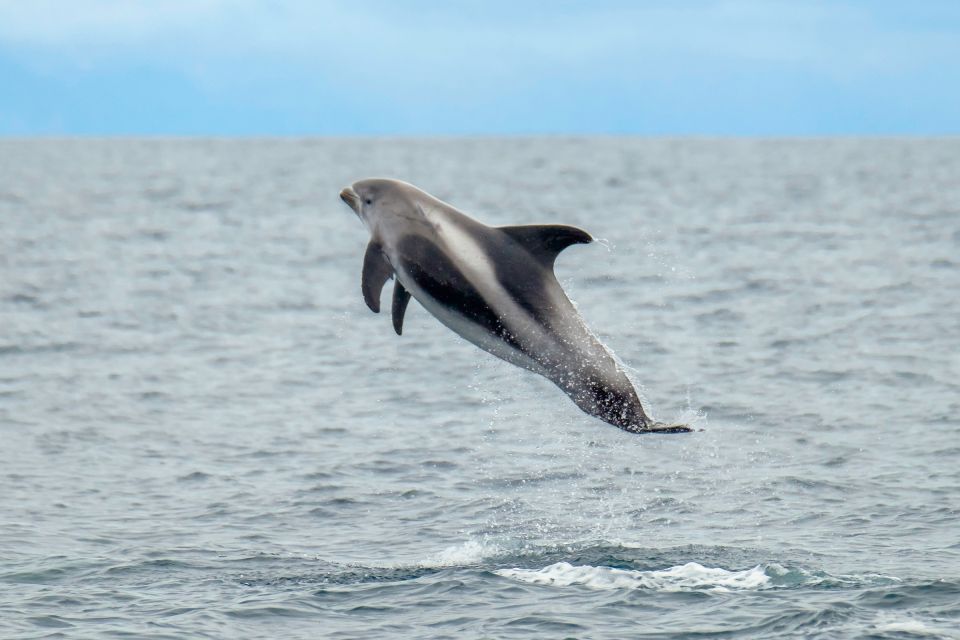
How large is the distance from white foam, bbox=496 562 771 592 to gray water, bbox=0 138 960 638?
0.13ft

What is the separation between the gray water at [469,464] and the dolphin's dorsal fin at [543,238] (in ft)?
10.3

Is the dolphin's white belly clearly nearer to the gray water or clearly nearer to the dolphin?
the dolphin

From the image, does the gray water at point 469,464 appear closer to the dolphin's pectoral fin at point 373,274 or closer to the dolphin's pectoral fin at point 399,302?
the dolphin's pectoral fin at point 399,302

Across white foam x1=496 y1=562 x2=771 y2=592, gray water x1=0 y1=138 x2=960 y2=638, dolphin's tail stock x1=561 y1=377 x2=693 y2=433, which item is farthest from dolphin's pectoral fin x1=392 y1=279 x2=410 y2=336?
white foam x1=496 y1=562 x2=771 y2=592

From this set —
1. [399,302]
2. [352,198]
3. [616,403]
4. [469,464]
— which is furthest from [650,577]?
[469,464]

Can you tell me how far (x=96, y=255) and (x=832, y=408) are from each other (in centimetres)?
3578

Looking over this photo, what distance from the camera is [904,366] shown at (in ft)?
89.1

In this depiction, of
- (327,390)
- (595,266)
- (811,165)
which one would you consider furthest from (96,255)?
(811,165)

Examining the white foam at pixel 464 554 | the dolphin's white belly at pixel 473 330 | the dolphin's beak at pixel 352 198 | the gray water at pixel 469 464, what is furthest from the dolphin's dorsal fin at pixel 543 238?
the white foam at pixel 464 554

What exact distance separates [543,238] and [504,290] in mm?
531

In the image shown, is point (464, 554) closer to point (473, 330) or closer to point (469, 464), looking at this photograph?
point (473, 330)

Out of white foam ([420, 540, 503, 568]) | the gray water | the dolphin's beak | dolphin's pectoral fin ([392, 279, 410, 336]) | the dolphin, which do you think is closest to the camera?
the dolphin

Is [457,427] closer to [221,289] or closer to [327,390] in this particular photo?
[327,390]

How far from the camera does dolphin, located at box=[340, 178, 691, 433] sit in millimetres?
12539
